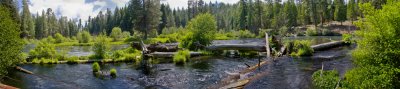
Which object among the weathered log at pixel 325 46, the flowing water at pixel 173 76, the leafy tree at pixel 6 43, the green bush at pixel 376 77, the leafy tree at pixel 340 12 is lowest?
the flowing water at pixel 173 76

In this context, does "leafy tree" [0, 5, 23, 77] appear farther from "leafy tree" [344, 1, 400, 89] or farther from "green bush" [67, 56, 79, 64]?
"leafy tree" [344, 1, 400, 89]

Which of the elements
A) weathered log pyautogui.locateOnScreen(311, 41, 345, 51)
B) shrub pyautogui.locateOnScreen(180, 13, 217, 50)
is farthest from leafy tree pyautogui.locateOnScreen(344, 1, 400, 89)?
shrub pyautogui.locateOnScreen(180, 13, 217, 50)

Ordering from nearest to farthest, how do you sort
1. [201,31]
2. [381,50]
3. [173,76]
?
[381,50] < [173,76] < [201,31]

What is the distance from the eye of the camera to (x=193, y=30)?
58094 mm

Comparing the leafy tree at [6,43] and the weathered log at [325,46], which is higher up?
the leafy tree at [6,43]

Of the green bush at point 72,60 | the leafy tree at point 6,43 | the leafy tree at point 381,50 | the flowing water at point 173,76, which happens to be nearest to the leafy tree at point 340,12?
the flowing water at point 173,76

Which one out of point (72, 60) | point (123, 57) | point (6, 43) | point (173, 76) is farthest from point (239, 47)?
point (6, 43)

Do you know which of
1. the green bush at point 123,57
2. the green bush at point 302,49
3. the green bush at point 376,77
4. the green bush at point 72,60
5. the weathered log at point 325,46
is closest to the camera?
the green bush at point 376,77

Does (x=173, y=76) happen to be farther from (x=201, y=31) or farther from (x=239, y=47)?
(x=201, y=31)

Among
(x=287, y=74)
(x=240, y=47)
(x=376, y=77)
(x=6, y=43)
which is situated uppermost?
(x=6, y=43)

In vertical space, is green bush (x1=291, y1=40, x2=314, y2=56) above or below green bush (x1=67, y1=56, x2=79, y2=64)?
above

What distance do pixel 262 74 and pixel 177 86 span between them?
672 cm

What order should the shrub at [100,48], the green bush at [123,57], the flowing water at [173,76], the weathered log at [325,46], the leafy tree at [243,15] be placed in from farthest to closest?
the leafy tree at [243,15]
the weathered log at [325,46]
the shrub at [100,48]
the green bush at [123,57]
the flowing water at [173,76]

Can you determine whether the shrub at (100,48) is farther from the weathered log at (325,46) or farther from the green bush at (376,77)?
the green bush at (376,77)
